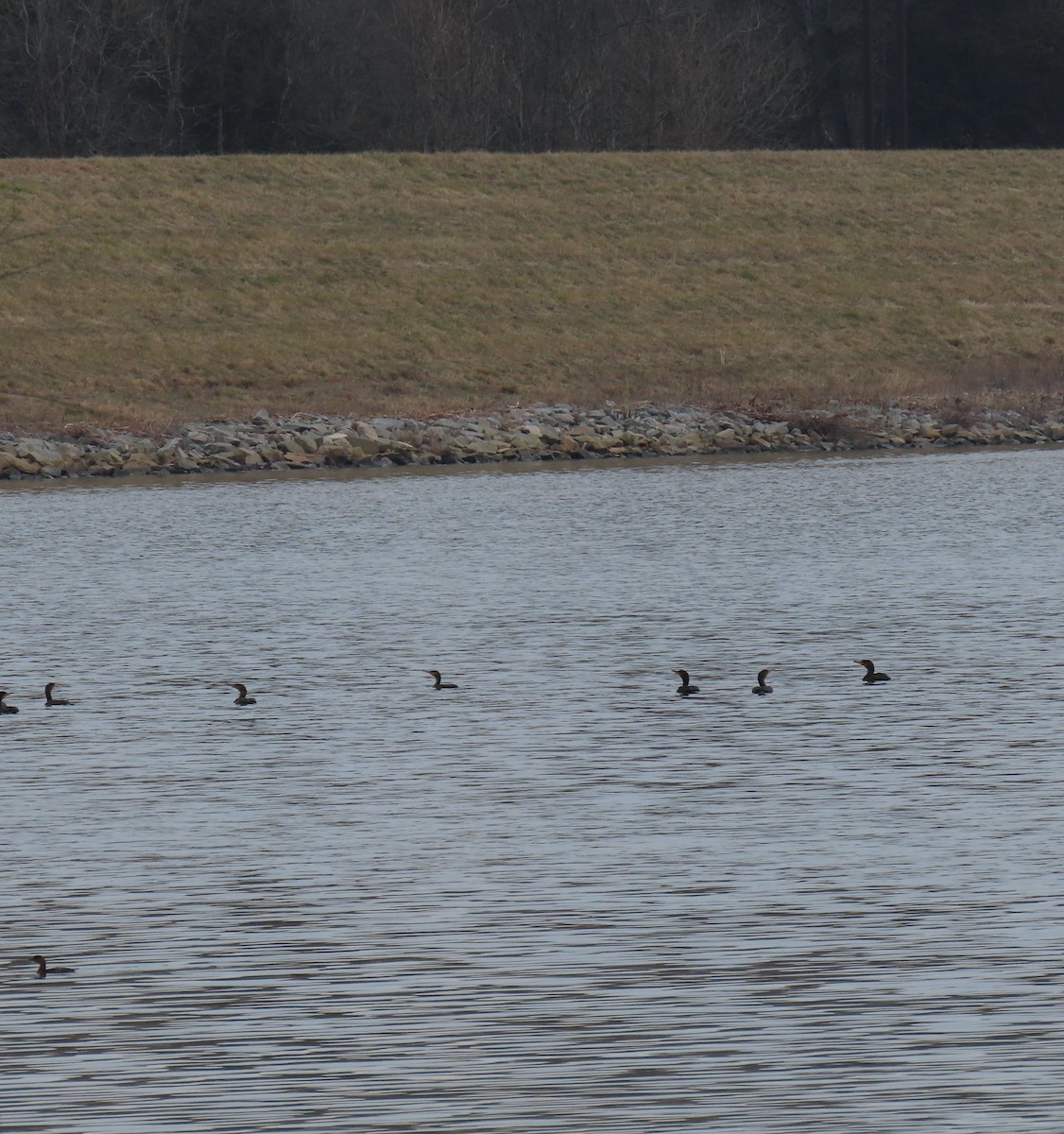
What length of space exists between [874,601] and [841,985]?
1415 centimetres

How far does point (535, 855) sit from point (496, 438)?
1350 inches

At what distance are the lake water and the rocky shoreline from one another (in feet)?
57.3

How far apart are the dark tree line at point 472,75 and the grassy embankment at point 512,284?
30.3 feet

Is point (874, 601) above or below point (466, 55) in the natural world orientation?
below

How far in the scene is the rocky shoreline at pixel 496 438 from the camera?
42.8 metres

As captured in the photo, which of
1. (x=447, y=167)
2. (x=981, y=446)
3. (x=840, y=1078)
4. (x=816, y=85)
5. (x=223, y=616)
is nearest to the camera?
(x=840, y=1078)

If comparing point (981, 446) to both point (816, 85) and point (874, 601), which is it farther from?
point (816, 85)

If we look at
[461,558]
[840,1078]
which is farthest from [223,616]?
[840,1078]

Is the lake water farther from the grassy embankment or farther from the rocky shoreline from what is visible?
the grassy embankment

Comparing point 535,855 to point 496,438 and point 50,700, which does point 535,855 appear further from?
point 496,438

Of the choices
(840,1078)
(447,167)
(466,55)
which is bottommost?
(840,1078)

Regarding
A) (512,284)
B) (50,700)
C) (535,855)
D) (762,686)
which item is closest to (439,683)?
(762,686)

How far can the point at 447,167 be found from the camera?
6725 centimetres

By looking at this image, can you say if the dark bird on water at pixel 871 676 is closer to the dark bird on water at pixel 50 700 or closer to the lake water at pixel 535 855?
the lake water at pixel 535 855
